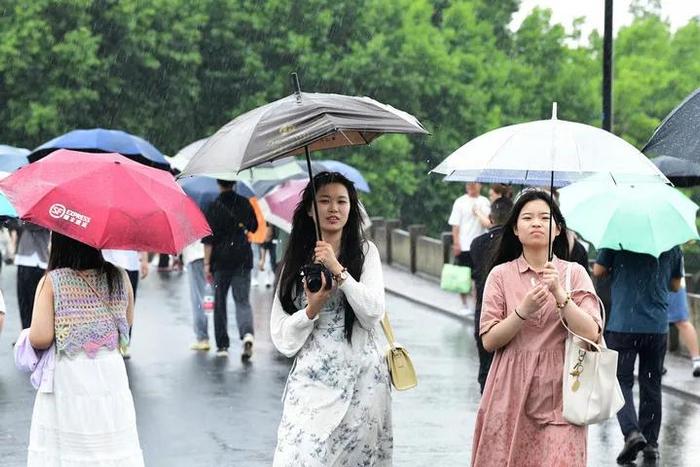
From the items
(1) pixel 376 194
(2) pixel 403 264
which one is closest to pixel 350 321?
(2) pixel 403 264

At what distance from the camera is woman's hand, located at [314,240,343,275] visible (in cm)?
662

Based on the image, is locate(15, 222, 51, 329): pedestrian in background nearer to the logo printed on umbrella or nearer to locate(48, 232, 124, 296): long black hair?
locate(48, 232, 124, 296): long black hair

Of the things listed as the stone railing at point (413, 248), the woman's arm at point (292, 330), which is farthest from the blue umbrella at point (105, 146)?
the stone railing at point (413, 248)

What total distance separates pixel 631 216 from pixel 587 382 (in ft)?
11.4

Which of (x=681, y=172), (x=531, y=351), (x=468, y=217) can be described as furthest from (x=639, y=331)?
(x=468, y=217)

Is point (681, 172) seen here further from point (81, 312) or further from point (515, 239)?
point (81, 312)

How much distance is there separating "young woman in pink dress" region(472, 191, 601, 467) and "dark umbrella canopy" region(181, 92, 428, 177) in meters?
0.81

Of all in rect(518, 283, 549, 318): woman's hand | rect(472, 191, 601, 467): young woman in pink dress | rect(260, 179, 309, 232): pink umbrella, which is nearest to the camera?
rect(518, 283, 549, 318): woman's hand

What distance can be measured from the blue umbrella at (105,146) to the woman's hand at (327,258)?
7.31 m

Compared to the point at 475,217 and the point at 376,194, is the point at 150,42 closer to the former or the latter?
the point at 376,194

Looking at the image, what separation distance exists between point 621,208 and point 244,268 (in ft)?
19.5

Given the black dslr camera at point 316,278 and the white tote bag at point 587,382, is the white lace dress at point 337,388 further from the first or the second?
the white tote bag at point 587,382

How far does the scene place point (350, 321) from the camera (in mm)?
6746

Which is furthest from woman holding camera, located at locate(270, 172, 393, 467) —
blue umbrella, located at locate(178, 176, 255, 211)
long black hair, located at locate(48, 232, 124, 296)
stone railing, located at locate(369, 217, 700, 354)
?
stone railing, located at locate(369, 217, 700, 354)
